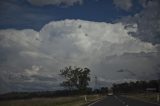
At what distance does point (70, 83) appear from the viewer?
139125 mm

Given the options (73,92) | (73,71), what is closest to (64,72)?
(73,71)

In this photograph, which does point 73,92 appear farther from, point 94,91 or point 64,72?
point 94,91

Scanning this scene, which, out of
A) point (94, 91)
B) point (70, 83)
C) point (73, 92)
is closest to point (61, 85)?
point (70, 83)

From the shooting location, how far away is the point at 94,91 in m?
199

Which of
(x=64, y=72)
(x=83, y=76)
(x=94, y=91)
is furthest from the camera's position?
(x=94, y=91)

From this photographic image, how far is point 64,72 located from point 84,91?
1320 cm

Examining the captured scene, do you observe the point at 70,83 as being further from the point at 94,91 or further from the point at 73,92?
the point at 94,91

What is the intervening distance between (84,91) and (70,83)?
29.4 ft

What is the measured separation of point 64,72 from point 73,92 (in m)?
23.3

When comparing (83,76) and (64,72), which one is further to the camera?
(83,76)

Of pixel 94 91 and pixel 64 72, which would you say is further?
pixel 94 91

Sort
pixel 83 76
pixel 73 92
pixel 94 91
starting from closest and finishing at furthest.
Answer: pixel 83 76
pixel 73 92
pixel 94 91

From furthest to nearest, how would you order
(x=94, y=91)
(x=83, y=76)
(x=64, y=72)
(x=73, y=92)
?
(x=94, y=91) → (x=73, y=92) → (x=83, y=76) → (x=64, y=72)

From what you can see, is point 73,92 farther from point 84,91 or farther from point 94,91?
point 94,91
